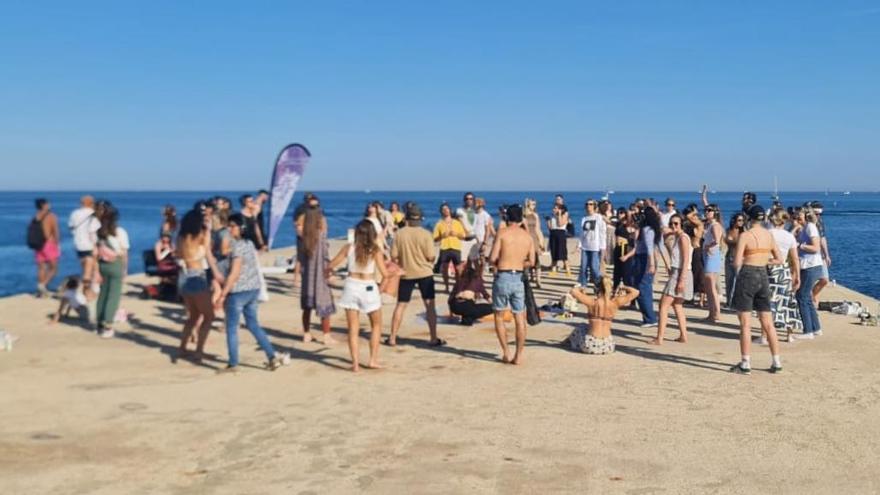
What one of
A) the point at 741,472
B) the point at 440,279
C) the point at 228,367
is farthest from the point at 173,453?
the point at 440,279

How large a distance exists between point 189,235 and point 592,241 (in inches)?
317

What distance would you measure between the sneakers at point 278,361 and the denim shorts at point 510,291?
2.39 metres

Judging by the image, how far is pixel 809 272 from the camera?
9.85 metres

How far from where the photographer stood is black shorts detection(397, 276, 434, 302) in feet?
29.8

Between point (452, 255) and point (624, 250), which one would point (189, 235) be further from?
point (624, 250)

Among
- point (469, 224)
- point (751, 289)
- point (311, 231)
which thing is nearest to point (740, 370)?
point (751, 289)

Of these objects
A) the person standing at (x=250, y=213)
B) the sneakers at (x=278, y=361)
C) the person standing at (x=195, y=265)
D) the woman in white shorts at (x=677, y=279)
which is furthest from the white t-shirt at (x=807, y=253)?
the person standing at (x=250, y=213)

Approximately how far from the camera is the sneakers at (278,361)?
8156 mm

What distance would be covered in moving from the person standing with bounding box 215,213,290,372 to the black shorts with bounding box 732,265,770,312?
4974 millimetres

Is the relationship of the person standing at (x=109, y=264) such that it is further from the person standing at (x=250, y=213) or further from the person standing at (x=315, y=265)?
the person standing at (x=250, y=213)

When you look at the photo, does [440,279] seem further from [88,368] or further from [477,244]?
[88,368]

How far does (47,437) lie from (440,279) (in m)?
11.0

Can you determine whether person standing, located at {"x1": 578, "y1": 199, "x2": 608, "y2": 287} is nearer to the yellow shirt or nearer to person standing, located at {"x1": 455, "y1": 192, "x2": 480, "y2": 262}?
person standing, located at {"x1": 455, "y1": 192, "x2": 480, "y2": 262}

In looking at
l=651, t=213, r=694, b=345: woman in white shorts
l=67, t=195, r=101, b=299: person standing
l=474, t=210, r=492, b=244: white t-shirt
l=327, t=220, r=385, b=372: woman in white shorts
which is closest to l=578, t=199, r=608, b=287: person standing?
l=474, t=210, r=492, b=244: white t-shirt
